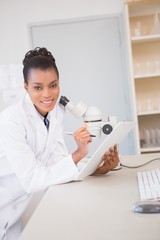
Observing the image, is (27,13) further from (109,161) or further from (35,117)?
(109,161)

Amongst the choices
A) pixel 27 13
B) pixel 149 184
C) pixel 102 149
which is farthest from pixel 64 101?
pixel 27 13

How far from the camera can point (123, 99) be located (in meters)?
2.97

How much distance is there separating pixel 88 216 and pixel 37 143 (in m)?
0.53

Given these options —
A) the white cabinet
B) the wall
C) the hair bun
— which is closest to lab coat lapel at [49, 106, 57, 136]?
the hair bun

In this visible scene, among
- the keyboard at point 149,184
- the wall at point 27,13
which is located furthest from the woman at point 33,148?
the wall at point 27,13

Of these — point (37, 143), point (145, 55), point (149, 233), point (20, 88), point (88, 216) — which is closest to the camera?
point (149, 233)

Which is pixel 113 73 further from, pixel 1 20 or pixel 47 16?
pixel 1 20

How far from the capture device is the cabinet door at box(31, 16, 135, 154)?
2.91 m

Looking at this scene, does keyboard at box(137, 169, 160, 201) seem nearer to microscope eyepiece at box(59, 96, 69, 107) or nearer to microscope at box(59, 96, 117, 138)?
microscope at box(59, 96, 117, 138)

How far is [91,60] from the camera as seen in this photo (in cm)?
295

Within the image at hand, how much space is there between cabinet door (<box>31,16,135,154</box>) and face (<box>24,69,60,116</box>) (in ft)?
5.56

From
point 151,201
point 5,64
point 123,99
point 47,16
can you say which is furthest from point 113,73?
point 151,201

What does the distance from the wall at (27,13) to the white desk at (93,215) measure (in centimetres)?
220

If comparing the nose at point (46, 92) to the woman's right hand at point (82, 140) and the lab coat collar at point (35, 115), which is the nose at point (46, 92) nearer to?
the lab coat collar at point (35, 115)
